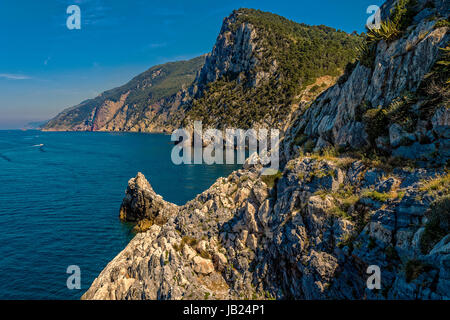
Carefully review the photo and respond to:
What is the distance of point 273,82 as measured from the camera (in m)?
129

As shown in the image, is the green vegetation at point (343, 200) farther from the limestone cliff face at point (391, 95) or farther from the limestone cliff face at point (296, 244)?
the limestone cliff face at point (391, 95)

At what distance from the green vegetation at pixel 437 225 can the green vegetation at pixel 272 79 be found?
109m

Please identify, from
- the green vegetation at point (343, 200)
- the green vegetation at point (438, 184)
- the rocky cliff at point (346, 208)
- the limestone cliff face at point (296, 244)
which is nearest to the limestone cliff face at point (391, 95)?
the rocky cliff at point (346, 208)

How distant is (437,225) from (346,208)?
12.2 feet

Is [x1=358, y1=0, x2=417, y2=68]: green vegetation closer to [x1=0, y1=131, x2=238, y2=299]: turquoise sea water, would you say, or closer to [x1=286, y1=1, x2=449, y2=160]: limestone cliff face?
[x1=286, y1=1, x2=449, y2=160]: limestone cliff face

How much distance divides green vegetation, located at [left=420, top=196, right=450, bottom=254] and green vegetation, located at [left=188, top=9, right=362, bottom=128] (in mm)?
109274

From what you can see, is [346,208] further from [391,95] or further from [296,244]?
[391,95]

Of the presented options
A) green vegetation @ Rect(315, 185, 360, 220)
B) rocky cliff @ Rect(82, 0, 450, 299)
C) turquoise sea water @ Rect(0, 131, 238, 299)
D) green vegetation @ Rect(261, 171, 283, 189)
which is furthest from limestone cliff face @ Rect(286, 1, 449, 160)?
turquoise sea water @ Rect(0, 131, 238, 299)

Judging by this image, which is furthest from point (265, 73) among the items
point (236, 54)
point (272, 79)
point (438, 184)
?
point (438, 184)

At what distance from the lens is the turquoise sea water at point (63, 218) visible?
26.5 meters

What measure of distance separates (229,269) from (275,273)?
330cm
